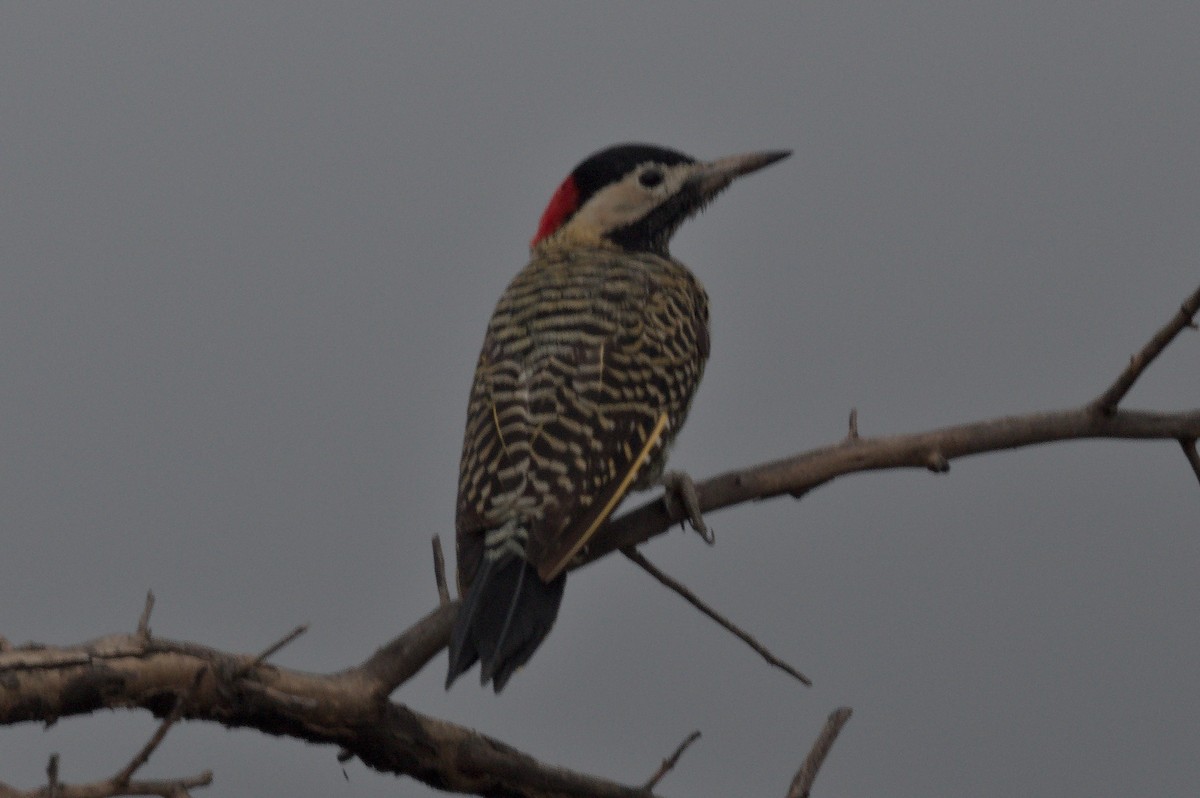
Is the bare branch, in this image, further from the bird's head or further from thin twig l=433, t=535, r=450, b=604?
the bird's head

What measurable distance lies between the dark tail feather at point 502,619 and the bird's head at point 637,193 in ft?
5.55

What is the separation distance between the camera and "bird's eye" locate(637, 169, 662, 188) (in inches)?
169

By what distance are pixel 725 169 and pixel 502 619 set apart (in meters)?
2.10

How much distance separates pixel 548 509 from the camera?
9.39ft

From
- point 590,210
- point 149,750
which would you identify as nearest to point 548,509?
point 149,750

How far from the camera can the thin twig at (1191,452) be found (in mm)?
2752

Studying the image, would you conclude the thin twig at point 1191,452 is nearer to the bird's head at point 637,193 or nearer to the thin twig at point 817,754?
the thin twig at point 817,754

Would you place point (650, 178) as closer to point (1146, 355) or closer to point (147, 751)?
point (1146, 355)

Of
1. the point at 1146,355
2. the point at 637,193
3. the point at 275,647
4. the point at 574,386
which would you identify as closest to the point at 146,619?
the point at 275,647

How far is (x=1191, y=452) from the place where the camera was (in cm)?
277

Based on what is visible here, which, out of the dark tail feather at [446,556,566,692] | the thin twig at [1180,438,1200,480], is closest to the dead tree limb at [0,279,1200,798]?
the thin twig at [1180,438,1200,480]

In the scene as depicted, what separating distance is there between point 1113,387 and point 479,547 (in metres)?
1.24

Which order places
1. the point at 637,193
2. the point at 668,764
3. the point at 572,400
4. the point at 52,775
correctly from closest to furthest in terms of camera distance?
the point at 52,775 < the point at 668,764 < the point at 572,400 < the point at 637,193

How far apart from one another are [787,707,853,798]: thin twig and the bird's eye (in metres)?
1.95
